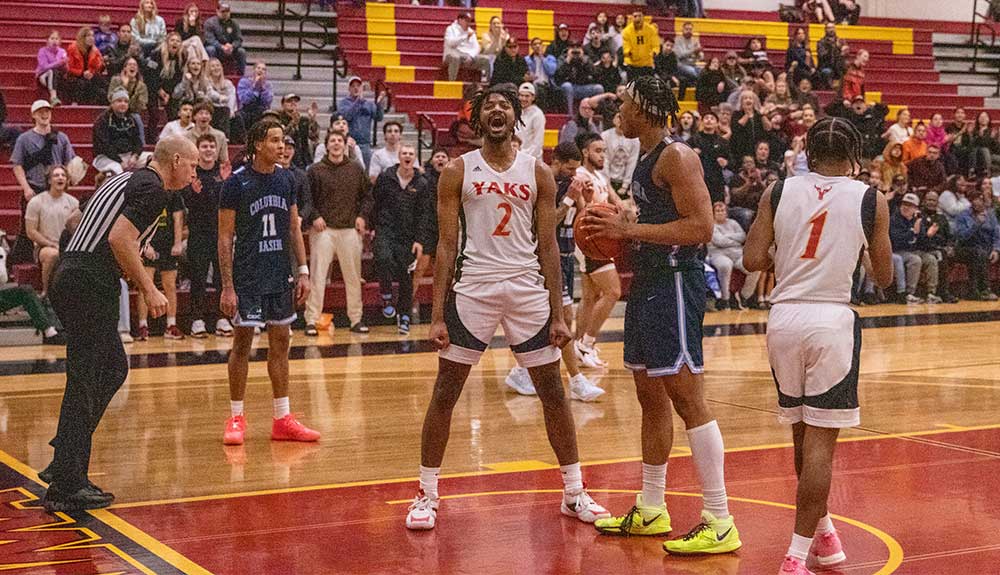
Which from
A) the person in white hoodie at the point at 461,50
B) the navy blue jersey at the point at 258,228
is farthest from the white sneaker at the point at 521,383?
the person in white hoodie at the point at 461,50

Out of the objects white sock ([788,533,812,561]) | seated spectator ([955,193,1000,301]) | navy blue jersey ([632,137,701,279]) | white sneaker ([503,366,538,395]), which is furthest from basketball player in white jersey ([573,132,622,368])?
seated spectator ([955,193,1000,301])

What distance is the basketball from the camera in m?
5.97

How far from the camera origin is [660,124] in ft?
18.9

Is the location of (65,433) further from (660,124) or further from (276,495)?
(660,124)

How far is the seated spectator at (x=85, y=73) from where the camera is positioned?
53.6 feet

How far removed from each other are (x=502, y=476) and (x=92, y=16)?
44.0 ft

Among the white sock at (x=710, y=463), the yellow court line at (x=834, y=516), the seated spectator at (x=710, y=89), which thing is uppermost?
the seated spectator at (x=710, y=89)

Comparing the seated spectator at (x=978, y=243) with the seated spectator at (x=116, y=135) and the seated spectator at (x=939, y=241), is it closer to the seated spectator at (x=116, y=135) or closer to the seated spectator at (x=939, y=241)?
the seated spectator at (x=939, y=241)

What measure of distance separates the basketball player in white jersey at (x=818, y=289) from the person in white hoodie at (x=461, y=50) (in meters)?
15.0

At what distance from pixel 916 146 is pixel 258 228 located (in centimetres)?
1500

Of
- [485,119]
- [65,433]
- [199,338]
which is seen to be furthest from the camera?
[199,338]

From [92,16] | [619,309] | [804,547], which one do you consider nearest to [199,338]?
[619,309]

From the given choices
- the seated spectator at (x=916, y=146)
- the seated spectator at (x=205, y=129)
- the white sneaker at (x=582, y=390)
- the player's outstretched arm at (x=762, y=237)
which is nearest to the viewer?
the player's outstretched arm at (x=762, y=237)

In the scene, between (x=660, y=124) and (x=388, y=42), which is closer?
(x=660, y=124)
